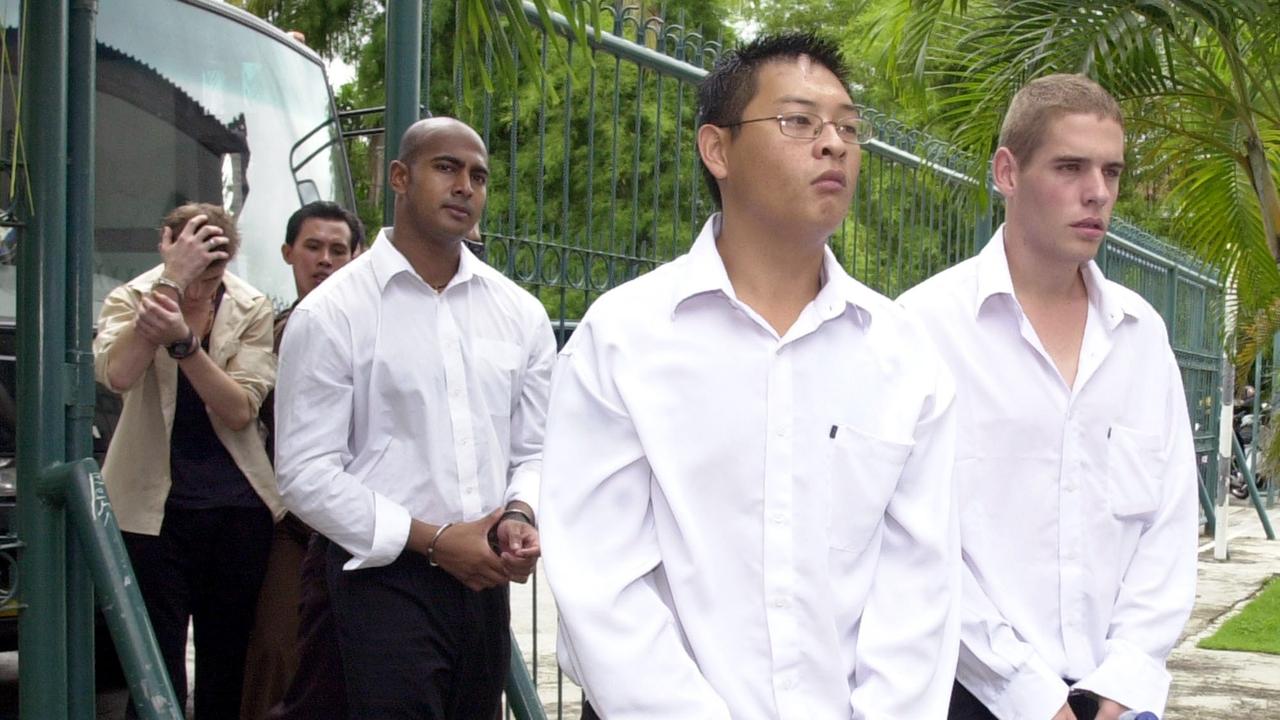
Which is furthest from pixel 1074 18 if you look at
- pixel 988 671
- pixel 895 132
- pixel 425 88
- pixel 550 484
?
pixel 550 484

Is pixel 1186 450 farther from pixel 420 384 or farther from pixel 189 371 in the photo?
pixel 189 371

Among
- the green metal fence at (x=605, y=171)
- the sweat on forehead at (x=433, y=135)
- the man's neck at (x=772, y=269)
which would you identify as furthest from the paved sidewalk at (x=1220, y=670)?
the man's neck at (x=772, y=269)

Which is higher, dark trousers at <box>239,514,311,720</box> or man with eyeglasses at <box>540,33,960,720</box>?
man with eyeglasses at <box>540,33,960,720</box>

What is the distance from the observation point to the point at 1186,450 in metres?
3.08

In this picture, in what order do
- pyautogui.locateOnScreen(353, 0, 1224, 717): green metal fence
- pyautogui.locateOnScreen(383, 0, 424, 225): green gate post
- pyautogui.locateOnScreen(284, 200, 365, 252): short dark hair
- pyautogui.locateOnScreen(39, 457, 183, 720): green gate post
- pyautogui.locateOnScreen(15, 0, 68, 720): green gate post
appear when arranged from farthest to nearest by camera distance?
pyautogui.locateOnScreen(284, 200, 365, 252): short dark hair < pyautogui.locateOnScreen(353, 0, 1224, 717): green metal fence < pyautogui.locateOnScreen(383, 0, 424, 225): green gate post < pyautogui.locateOnScreen(15, 0, 68, 720): green gate post < pyautogui.locateOnScreen(39, 457, 183, 720): green gate post

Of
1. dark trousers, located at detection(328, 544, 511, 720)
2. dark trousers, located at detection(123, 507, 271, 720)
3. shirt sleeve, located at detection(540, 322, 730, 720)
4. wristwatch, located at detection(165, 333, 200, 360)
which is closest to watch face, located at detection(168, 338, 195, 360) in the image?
wristwatch, located at detection(165, 333, 200, 360)

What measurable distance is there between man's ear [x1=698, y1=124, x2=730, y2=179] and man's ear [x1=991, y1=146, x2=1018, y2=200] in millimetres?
695

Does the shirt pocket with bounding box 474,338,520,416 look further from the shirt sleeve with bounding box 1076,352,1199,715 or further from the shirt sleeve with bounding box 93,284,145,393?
the shirt sleeve with bounding box 1076,352,1199,715

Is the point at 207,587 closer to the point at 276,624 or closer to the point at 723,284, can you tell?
the point at 276,624

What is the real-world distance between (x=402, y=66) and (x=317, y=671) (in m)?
1.65

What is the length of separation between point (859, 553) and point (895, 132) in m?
4.58

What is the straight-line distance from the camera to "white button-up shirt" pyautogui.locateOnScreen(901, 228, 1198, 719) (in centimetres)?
289

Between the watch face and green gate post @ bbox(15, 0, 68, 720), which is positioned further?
the watch face

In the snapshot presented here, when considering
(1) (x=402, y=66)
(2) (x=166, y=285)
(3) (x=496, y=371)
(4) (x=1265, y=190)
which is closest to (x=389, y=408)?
(3) (x=496, y=371)
